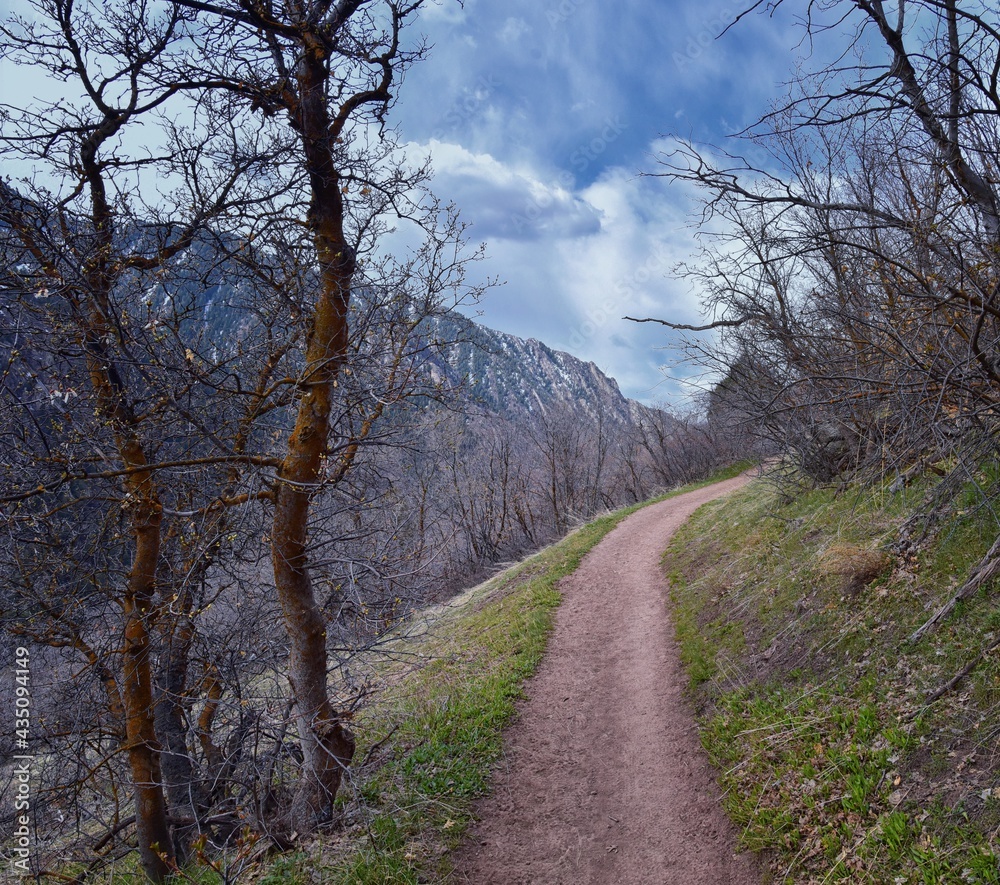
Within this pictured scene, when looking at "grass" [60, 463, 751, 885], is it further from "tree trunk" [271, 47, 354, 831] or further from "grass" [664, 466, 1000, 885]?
"grass" [664, 466, 1000, 885]

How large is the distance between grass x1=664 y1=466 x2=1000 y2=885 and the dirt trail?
307mm

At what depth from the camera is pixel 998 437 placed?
4621mm

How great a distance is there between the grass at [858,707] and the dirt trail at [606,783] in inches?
12.1

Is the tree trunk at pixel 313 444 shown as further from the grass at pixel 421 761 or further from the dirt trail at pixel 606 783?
the dirt trail at pixel 606 783

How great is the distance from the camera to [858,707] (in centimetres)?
436

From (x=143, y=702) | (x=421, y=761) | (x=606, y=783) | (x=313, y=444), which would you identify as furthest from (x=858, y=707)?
(x=143, y=702)

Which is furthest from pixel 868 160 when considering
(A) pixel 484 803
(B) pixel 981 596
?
(A) pixel 484 803

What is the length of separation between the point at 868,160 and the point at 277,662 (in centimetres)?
838

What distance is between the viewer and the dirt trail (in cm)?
445

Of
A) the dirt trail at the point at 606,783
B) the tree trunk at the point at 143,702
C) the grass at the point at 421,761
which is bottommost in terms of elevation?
the dirt trail at the point at 606,783

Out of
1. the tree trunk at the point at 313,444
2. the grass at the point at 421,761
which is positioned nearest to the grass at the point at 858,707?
the grass at the point at 421,761

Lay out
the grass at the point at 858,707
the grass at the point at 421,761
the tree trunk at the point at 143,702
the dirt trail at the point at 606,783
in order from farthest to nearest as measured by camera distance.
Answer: the tree trunk at the point at 143,702, the dirt trail at the point at 606,783, the grass at the point at 421,761, the grass at the point at 858,707

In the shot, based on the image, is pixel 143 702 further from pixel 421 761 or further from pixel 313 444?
pixel 313 444

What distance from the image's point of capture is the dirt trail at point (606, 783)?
4449 mm
